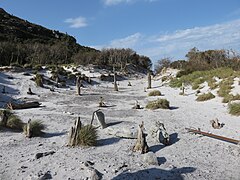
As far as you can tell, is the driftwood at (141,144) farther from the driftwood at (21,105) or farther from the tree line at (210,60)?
the tree line at (210,60)

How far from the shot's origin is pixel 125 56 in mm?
69562

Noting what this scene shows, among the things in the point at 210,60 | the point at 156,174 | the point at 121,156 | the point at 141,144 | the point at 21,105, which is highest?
the point at 210,60

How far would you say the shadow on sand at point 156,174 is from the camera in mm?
5977

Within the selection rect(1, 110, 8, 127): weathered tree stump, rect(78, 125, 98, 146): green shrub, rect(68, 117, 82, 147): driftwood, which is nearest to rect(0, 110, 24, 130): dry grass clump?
rect(1, 110, 8, 127): weathered tree stump

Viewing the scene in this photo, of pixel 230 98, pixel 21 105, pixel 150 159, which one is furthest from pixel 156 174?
pixel 21 105

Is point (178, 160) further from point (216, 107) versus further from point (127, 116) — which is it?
point (216, 107)

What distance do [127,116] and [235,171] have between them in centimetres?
770

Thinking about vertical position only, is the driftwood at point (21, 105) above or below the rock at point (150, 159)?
above

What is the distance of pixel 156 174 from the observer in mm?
6156

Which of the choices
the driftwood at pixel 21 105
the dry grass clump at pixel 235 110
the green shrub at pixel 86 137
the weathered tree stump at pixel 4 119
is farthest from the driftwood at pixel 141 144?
the driftwood at pixel 21 105

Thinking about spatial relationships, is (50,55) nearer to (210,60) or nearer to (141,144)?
(210,60)

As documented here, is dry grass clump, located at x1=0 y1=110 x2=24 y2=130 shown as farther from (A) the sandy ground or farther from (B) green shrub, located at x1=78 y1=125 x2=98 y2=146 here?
(B) green shrub, located at x1=78 y1=125 x2=98 y2=146

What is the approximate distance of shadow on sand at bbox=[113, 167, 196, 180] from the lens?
598 centimetres

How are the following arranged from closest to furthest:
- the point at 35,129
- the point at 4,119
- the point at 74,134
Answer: the point at 74,134, the point at 35,129, the point at 4,119
